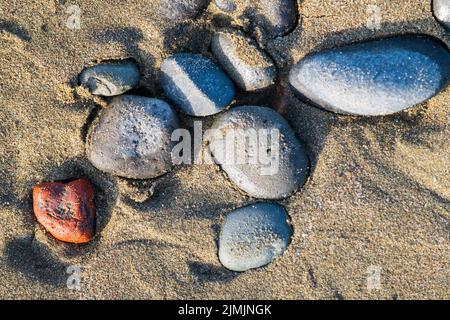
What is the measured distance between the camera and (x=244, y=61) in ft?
12.1

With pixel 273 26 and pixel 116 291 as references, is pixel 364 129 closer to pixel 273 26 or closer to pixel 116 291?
pixel 273 26

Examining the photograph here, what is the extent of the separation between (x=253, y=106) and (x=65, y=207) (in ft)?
4.58

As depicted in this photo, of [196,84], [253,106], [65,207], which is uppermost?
[196,84]

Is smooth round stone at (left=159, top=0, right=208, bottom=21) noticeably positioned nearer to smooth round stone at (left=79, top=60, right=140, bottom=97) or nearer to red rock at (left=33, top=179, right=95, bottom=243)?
smooth round stone at (left=79, top=60, right=140, bottom=97)

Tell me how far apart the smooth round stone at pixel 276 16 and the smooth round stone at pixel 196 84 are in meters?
0.43

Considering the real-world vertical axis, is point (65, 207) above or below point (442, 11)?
below

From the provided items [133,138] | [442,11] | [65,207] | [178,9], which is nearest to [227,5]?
[178,9]

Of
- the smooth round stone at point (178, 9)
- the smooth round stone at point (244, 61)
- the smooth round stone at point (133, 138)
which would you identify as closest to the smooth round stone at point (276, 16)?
the smooth round stone at point (244, 61)

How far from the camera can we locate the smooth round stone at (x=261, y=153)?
12.0 ft

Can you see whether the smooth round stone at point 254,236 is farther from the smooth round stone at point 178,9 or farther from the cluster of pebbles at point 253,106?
the smooth round stone at point 178,9

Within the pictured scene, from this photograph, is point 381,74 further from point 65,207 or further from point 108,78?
point 65,207

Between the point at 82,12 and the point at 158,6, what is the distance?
1.66ft

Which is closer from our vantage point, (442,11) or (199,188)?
(442,11)

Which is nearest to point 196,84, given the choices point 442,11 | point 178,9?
point 178,9
